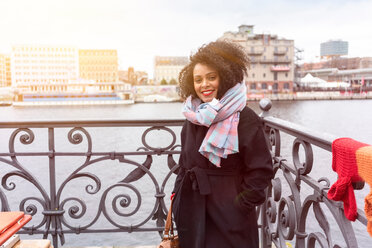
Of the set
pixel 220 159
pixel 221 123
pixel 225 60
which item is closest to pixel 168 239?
pixel 220 159

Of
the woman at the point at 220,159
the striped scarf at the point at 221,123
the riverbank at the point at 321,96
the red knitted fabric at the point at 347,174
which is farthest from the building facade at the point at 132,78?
the red knitted fabric at the point at 347,174

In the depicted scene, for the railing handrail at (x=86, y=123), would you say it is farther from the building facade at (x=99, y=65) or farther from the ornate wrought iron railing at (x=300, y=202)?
the building facade at (x=99, y=65)

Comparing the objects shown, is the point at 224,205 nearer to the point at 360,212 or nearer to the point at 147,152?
the point at 360,212

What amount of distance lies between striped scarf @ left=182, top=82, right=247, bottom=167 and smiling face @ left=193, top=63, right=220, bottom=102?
117 millimetres

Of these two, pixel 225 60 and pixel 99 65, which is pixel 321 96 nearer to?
pixel 99 65

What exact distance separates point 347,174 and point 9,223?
1.31 metres

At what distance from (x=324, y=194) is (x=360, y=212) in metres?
0.24

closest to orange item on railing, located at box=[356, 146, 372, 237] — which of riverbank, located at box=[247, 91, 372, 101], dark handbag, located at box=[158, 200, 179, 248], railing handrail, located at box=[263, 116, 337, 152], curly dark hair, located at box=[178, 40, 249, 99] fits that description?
railing handrail, located at box=[263, 116, 337, 152]

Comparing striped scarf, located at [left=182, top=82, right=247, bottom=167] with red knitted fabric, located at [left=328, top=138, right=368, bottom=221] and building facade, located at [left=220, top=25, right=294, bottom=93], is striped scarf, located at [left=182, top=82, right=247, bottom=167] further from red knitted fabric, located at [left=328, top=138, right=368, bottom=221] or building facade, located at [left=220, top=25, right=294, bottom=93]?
building facade, located at [left=220, top=25, right=294, bottom=93]

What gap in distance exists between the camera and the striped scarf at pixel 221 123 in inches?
61.6

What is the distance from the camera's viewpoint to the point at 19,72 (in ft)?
336

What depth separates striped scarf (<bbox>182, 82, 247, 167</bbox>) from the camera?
1565 millimetres

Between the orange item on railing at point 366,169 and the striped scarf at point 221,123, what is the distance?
597 mm

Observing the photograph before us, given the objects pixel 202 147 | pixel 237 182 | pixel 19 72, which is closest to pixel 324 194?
pixel 237 182
